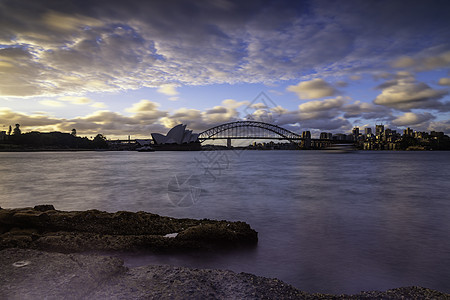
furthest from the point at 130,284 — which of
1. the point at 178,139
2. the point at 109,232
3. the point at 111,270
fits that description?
the point at 178,139

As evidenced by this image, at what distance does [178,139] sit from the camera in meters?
132

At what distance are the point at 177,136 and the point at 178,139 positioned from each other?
1.94m

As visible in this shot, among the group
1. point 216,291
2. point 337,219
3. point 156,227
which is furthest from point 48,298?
point 337,219

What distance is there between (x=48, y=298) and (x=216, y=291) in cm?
204

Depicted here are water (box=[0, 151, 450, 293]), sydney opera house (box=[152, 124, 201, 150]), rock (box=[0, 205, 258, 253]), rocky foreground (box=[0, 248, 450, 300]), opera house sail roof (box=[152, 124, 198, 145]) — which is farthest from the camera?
sydney opera house (box=[152, 124, 201, 150])

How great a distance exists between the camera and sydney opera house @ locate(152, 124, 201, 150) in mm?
128875

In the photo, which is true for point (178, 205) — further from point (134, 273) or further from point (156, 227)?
point (134, 273)

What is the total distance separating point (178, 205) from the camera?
1277 cm

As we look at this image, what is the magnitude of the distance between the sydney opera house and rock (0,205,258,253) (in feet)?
395

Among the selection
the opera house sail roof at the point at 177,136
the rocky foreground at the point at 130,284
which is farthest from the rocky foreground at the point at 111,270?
the opera house sail roof at the point at 177,136

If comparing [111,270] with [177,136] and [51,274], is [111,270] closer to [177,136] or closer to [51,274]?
[51,274]

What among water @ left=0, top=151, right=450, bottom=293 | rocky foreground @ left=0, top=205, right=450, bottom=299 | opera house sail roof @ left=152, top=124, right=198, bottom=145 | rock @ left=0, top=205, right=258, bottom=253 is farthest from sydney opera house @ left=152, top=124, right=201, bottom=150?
rocky foreground @ left=0, top=205, right=450, bottom=299

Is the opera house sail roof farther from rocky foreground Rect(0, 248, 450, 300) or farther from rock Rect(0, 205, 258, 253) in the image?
rocky foreground Rect(0, 248, 450, 300)

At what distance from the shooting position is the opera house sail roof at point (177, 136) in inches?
5038
